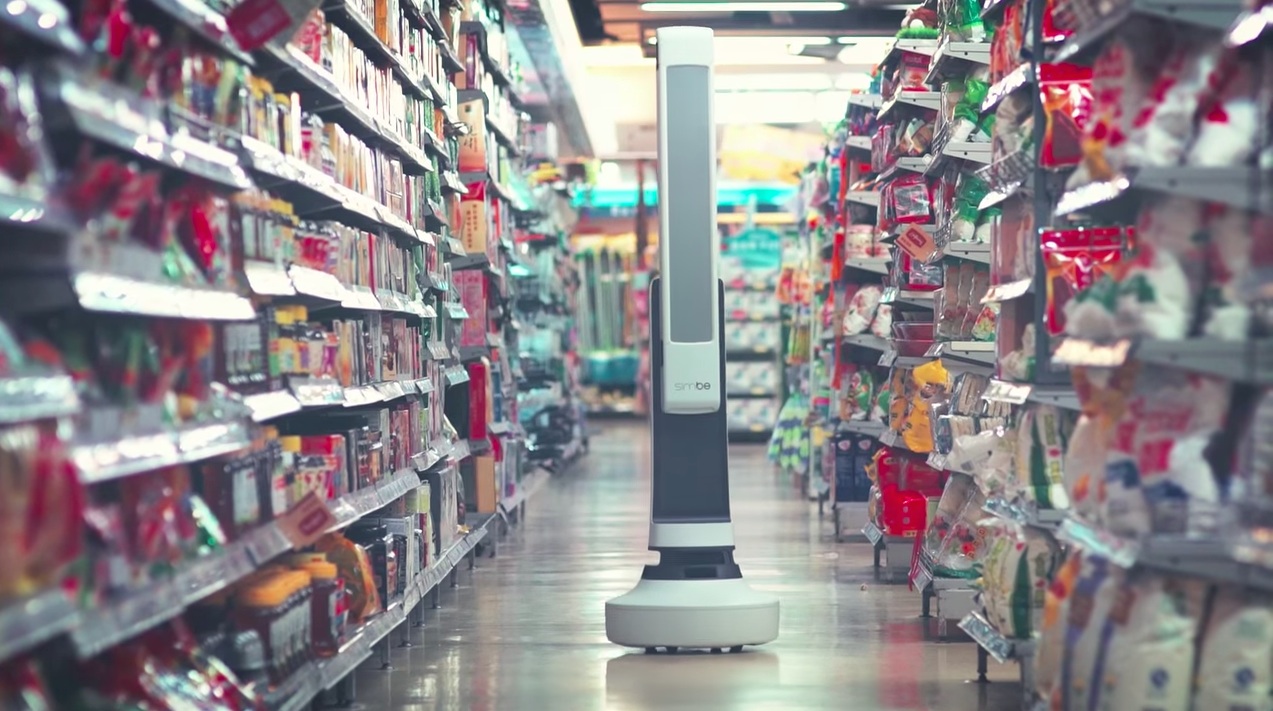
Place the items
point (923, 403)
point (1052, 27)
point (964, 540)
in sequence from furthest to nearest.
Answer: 1. point (923, 403)
2. point (964, 540)
3. point (1052, 27)

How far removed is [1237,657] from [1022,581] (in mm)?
1306

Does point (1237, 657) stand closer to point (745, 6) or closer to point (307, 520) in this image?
point (307, 520)

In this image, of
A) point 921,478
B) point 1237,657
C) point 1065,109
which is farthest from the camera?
point 921,478

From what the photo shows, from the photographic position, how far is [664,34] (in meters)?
5.41

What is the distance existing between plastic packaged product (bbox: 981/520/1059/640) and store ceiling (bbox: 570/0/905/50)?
30.8 feet

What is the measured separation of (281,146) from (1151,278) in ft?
6.87

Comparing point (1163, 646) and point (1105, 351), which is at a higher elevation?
point (1105, 351)

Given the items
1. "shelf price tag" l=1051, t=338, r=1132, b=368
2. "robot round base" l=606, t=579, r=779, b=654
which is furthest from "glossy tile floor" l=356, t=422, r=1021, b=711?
"shelf price tag" l=1051, t=338, r=1132, b=368

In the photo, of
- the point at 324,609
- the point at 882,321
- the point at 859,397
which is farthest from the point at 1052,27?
the point at 859,397

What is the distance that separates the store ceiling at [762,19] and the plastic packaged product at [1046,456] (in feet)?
30.4

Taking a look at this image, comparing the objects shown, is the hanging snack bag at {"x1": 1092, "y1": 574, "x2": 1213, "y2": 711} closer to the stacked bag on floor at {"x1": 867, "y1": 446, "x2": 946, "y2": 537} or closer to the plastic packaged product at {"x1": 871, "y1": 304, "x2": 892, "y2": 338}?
the stacked bag on floor at {"x1": 867, "y1": 446, "x2": 946, "y2": 537}

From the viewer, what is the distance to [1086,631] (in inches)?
130

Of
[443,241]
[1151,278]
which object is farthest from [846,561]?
[1151,278]

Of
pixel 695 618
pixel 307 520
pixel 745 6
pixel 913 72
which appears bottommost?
pixel 695 618
